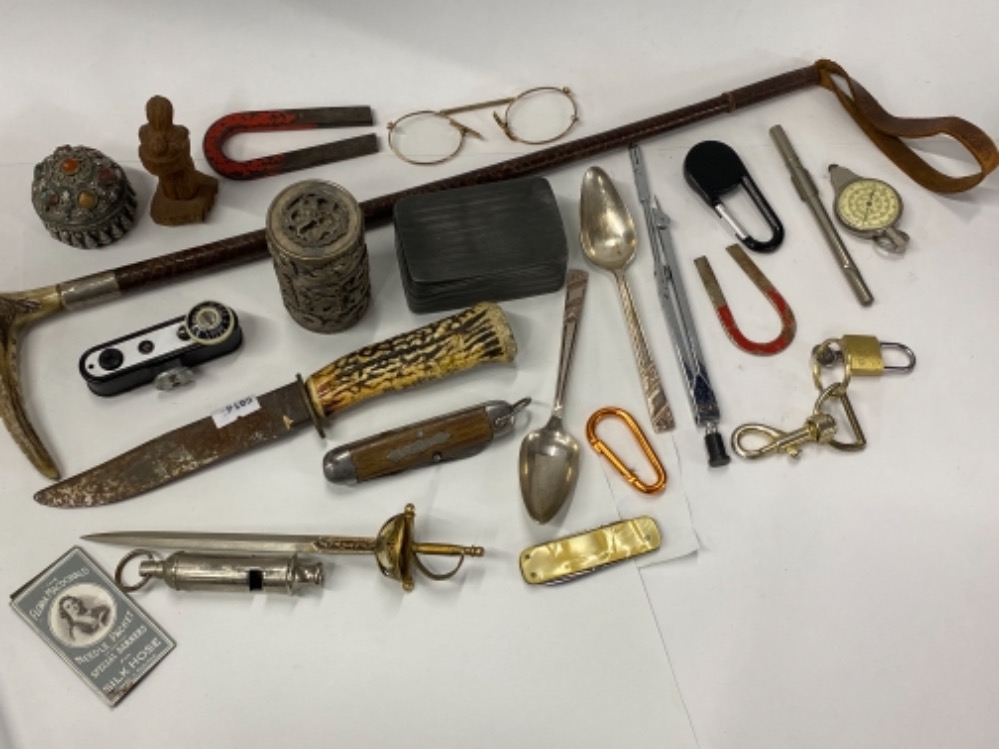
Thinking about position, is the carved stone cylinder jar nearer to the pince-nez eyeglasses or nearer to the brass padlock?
the pince-nez eyeglasses

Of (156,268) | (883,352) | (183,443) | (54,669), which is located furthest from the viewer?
(883,352)

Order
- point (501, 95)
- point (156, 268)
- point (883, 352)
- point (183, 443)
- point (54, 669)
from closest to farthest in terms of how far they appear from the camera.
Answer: point (54, 669) < point (183, 443) < point (156, 268) < point (883, 352) < point (501, 95)

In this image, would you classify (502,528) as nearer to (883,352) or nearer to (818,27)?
(883,352)

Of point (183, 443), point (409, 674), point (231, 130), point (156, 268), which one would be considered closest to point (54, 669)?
point (183, 443)

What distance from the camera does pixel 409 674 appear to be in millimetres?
1479

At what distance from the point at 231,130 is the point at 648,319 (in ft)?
2.95

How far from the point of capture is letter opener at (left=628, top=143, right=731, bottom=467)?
5.43 feet

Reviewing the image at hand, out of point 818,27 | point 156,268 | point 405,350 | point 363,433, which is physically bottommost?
point 363,433

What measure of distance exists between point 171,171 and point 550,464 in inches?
32.5

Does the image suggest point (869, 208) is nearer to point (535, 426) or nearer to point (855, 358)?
point (855, 358)

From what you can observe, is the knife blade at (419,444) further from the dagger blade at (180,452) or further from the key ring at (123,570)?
the key ring at (123,570)

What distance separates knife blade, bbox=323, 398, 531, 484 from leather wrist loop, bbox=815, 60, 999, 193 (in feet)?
3.36

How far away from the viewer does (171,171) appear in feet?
5.41

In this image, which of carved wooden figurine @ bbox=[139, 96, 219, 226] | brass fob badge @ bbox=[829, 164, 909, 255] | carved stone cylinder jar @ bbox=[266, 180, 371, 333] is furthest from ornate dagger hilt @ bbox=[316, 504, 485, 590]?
brass fob badge @ bbox=[829, 164, 909, 255]
